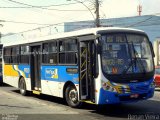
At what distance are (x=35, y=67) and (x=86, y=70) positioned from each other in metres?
5.23

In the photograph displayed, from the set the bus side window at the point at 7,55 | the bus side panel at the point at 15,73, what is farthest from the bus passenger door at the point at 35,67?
the bus side window at the point at 7,55

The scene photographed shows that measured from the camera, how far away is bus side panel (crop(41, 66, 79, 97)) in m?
14.0

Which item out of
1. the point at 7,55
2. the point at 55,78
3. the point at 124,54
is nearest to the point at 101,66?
the point at 124,54

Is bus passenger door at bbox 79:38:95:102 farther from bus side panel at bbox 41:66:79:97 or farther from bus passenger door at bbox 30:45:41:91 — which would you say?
bus passenger door at bbox 30:45:41:91

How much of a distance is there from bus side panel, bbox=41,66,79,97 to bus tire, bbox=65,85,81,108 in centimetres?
32

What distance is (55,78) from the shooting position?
1522 centimetres

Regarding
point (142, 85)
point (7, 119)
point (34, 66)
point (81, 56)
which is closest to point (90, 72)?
point (81, 56)

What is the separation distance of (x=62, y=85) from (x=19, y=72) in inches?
221

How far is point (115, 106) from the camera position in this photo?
14.4m

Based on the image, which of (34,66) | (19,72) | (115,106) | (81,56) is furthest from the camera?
(19,72)

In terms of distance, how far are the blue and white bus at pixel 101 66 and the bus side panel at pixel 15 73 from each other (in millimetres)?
2861

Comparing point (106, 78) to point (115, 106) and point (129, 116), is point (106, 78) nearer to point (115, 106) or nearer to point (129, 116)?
point (129, 116)

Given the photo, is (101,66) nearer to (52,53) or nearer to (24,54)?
(52,53)

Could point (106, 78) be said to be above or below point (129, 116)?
above
